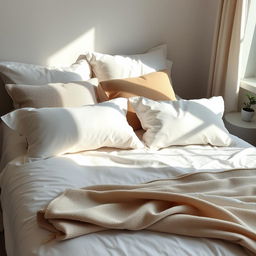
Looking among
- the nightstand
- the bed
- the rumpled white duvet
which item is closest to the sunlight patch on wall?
the bed

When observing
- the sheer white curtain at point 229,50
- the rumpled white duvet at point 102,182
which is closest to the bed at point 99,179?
the rumpled white duvet at point 102,182

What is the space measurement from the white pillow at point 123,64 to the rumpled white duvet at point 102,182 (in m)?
0.73

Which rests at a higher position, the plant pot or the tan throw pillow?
the tan throw pillow

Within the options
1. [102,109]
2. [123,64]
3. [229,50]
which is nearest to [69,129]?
[102,109]

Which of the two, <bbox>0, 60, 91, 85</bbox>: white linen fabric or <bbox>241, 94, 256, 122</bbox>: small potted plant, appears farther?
<bbox>241, 94, 256, 122</bbox>: small potted plant

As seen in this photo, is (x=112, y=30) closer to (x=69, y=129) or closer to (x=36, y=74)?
(x=36, y=74)

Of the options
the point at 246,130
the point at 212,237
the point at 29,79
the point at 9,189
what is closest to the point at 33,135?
the point at 9,189

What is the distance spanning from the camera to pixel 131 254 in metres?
1.16

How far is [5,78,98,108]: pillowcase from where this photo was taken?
6.68 feet

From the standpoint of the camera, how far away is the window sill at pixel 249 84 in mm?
2732

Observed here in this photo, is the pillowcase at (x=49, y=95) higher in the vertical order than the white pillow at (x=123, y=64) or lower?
lower

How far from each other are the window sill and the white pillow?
682 mm

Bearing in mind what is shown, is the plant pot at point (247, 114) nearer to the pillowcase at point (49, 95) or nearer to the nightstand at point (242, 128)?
the nightstand at point (242, 128)

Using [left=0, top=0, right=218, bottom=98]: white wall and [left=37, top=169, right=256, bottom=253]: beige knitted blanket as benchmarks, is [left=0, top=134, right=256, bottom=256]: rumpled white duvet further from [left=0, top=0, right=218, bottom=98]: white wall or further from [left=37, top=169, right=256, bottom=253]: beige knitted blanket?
[left=0, top=0, right=218, bottom=98]: white wall
